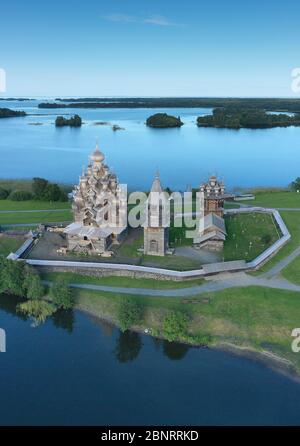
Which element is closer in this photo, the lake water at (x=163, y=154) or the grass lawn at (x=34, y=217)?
the grass lawn at (x=34, y=217)

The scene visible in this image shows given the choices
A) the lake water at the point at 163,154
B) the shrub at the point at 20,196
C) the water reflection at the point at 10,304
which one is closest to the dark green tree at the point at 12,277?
the water reflection at the point at 10,304

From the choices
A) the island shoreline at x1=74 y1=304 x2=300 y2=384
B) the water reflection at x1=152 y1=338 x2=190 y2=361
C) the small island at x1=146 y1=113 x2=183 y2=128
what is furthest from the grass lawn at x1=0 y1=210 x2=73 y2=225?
the small island at x1=146 y1=113 x2=183 y2=128

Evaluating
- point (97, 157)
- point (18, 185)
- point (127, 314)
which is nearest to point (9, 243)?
point (97, 157)

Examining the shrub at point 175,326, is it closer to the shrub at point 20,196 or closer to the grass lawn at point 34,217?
the grass lawn at point 34,217

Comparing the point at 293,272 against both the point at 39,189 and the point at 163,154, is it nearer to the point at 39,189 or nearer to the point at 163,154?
the point at 39,189
